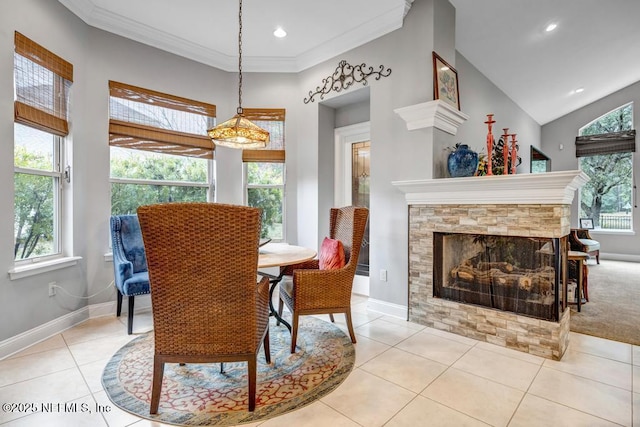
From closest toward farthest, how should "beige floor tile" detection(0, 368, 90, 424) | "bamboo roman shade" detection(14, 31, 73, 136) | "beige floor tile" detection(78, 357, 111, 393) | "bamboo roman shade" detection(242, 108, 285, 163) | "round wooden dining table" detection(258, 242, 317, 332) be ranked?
1. "beige floor tile" detection(0, 368, 90, 424)
2. "beige floor tile" detection(78, 357, 111, 393)
3. "round wooden dining table" detection(258, 242, 317, 332)
4. "bamboo roman shade" detection(14, 31, 73, 136)
5. "bamboo roman shade" detection(242, 108, 285, 163)

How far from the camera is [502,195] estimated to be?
7.97 feet

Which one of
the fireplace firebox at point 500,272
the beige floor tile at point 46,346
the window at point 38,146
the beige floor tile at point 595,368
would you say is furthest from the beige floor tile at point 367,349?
the window at point 38,146

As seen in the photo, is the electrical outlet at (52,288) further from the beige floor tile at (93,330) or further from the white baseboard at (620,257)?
the white baseboard at (620,257)

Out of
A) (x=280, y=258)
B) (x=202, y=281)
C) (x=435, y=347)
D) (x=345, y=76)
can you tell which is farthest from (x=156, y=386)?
(x=345, y=76)

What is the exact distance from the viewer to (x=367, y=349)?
7.84 ft

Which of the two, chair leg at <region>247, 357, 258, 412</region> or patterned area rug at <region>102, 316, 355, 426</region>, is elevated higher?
chair leg at <region>247, 357, 258, 412</region>

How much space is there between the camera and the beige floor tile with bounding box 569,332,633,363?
228cm

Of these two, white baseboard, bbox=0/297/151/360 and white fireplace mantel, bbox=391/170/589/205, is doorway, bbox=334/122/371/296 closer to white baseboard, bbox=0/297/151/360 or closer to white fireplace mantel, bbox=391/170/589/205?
white fireplace mantel, bbox=391/170/589/205

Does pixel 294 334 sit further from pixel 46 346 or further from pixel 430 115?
pixel 430 115

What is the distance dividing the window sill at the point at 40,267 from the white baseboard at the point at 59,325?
1.48ft

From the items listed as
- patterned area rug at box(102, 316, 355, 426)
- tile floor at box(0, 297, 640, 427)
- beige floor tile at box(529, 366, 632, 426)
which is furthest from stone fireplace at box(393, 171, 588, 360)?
patterned area rug at box(102, 316, 355, 426)

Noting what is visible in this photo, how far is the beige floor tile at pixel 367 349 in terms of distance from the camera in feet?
7.35

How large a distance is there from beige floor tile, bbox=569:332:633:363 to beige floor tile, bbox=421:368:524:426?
3.42ft

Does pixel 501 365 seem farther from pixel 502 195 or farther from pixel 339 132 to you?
pixel 339 132
